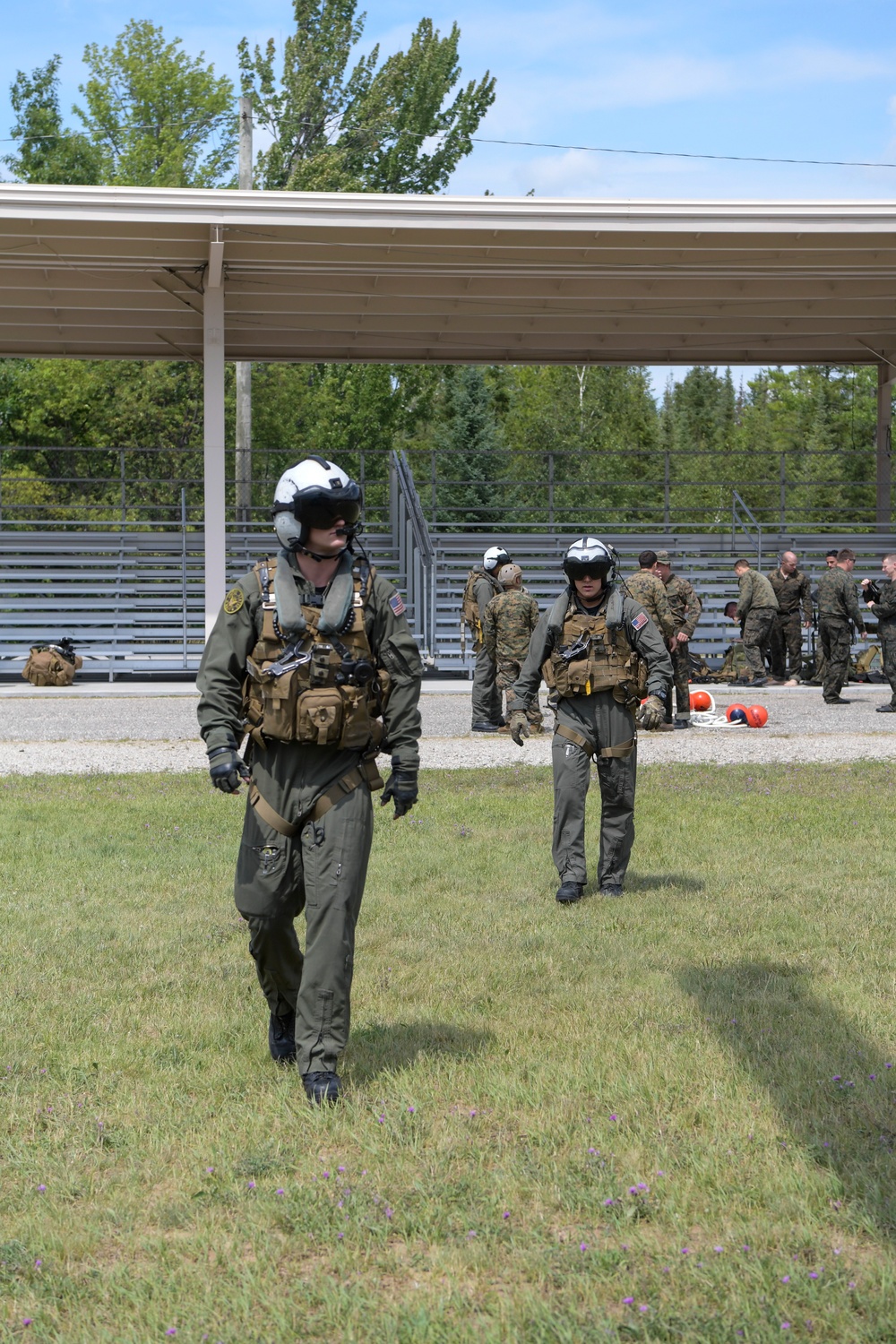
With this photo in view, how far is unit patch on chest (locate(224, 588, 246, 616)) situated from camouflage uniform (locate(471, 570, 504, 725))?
11.4 m

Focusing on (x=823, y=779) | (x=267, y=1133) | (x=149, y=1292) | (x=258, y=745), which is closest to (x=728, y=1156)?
(x=267, y=1133)

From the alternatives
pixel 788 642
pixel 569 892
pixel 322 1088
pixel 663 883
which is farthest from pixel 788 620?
pixel 322 1088

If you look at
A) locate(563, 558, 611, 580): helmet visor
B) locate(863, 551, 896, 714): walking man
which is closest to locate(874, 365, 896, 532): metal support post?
locate(863, 551, 896, 714): walking man

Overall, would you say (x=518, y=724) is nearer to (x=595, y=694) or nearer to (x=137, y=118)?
(x=595, y=694)

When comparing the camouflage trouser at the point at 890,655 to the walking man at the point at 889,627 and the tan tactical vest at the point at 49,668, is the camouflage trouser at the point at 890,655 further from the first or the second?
the tan tactical vest at the point at 49,668

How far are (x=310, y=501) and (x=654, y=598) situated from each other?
9814mm

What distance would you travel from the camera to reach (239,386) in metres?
30.0

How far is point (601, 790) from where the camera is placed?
832 centimetres

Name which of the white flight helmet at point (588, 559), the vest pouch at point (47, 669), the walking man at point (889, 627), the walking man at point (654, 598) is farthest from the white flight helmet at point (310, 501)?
the vest pouch at point (47, 669)

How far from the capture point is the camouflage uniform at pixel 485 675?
16.6 meters

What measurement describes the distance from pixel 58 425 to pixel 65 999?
35012 millimetres

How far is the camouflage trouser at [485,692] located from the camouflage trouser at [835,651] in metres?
5.49

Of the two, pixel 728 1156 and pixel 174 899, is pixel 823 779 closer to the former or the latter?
pixel 174 899

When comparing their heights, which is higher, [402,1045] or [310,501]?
[310,501]
